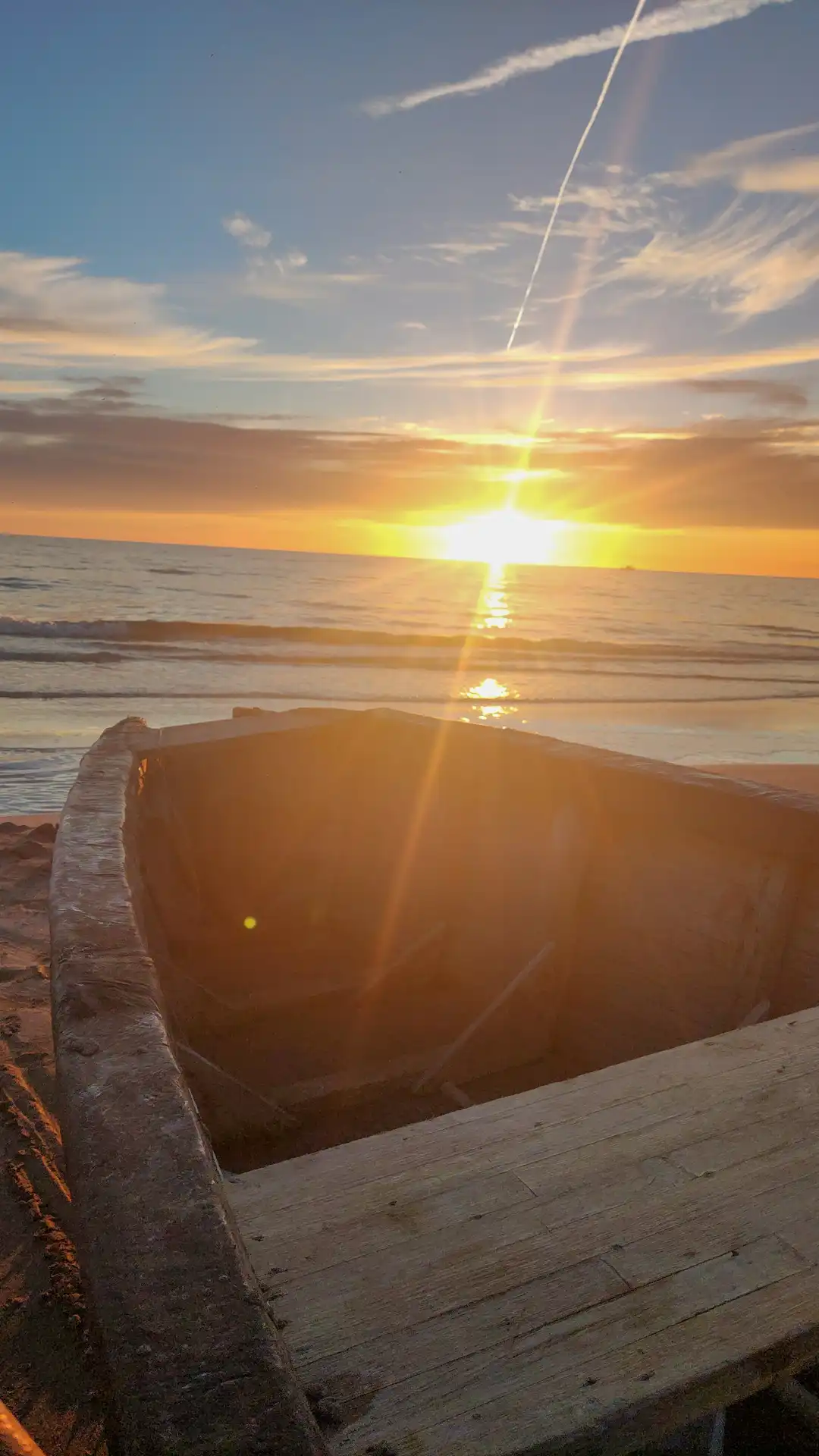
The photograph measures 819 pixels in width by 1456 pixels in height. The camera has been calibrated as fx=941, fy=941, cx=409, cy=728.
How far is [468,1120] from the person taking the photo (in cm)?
167

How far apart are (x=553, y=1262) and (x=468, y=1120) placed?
37cm

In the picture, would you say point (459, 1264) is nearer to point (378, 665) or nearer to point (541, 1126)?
point (541, 1126)

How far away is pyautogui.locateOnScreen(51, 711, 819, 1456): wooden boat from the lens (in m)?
1.06

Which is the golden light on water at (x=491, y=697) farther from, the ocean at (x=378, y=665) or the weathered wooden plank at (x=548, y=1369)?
the weathered wooden plank at (x=548, y=1369)

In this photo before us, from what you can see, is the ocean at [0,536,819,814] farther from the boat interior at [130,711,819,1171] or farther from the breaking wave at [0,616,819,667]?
the boat interior at [130,711,819,1171]

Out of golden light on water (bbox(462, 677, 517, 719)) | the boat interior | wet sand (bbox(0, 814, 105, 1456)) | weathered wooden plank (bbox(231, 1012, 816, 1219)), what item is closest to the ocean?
golden light on water (bbox(462, 677, 517, 719))

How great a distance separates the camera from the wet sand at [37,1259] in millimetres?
2342

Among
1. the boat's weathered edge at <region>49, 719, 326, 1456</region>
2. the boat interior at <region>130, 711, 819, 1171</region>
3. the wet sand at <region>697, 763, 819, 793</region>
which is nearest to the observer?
the boat's weathered edge at <region>49, 719, 326, 1456</region>

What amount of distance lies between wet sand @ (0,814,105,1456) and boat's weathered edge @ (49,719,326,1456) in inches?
42.2

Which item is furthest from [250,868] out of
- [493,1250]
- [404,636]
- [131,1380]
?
[404,636]

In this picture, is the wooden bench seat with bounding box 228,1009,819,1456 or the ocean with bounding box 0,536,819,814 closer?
the wooden bench seat with bounding box 228,1009,819,1456

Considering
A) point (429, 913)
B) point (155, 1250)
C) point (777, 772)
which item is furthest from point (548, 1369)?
point (777, 772)

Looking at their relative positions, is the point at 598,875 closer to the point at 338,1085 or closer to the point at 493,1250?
the point at 338,1085

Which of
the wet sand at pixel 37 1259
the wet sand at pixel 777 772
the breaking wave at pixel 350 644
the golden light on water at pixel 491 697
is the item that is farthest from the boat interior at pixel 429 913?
the breaking wave at pixel 350 644
